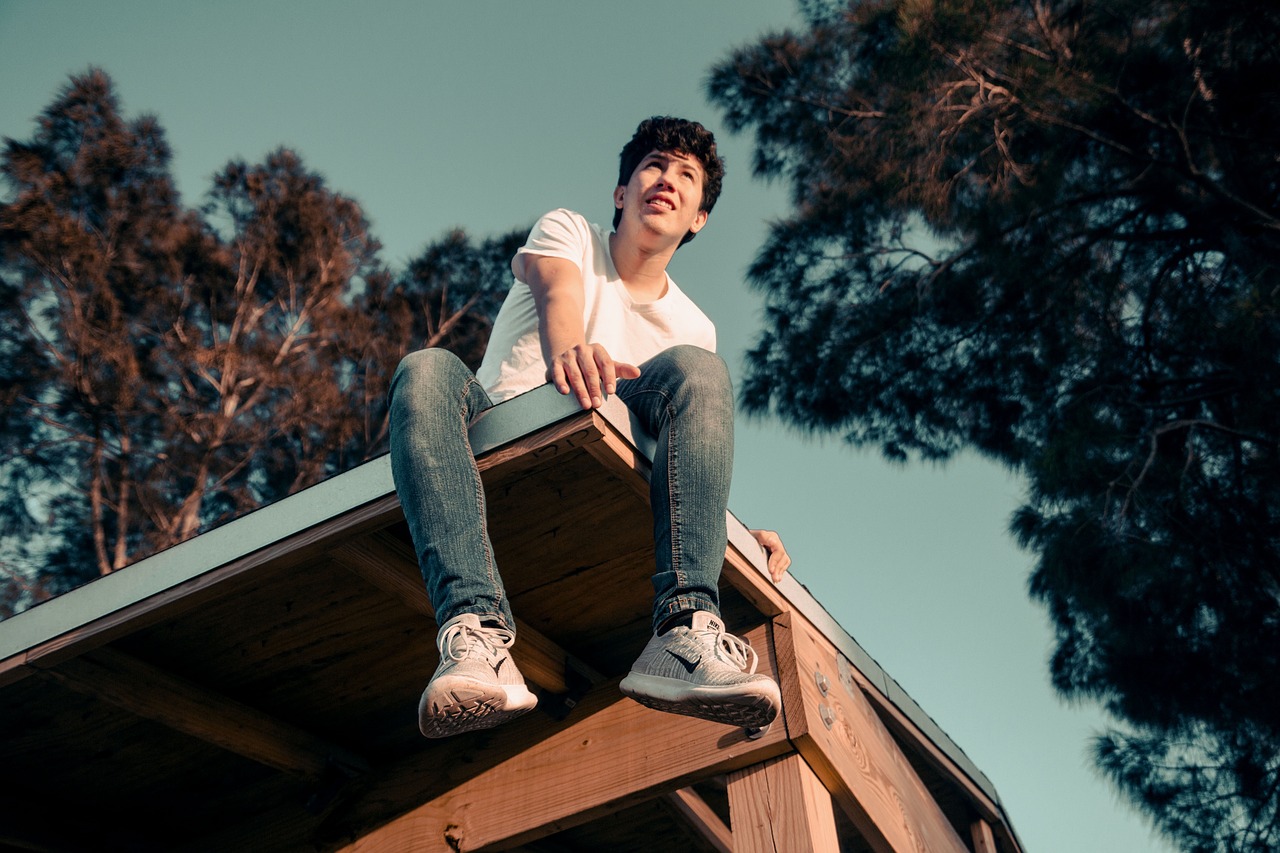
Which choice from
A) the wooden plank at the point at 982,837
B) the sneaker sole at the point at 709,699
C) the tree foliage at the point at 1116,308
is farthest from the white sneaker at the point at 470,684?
the tree foliage at the point at 1116,308

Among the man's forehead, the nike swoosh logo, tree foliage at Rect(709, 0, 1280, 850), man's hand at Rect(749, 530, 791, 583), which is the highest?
tree foliage at Rect(709, 0, 1280, 850)

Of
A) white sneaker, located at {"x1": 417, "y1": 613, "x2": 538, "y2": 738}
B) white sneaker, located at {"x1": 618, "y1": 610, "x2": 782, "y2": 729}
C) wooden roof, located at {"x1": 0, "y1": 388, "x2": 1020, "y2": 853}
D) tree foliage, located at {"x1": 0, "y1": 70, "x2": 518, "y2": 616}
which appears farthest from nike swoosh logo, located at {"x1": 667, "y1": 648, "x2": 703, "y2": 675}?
tree foliage, located at {"x1": 0, "y1": 70, "x2": 518, "y2": 616}

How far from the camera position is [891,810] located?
2.07 m

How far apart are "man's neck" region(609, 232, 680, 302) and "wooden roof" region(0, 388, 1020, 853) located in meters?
0.62

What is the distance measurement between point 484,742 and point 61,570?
8565mm

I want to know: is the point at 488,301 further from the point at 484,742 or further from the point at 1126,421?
the point at 484,742

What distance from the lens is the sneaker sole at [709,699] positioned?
1.38 m

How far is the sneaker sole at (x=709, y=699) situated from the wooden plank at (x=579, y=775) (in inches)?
13.2

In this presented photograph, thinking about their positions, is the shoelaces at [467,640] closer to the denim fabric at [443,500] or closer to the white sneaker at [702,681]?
the denim fabric at [443,500]

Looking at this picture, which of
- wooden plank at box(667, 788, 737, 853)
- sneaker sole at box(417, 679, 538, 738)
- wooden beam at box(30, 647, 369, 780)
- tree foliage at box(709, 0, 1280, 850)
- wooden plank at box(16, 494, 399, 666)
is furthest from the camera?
tree foliage at box(709, 0, 1280, 850)

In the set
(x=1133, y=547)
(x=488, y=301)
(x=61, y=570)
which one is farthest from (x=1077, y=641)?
(x=61, y=570)

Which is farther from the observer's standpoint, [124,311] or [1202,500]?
[124,311]

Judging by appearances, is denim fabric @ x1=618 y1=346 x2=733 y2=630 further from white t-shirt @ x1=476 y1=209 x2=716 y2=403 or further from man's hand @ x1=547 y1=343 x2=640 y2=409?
white t-shirt @ x1=476 y1=209 x2=716 y2=403

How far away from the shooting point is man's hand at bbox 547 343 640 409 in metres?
1.53
